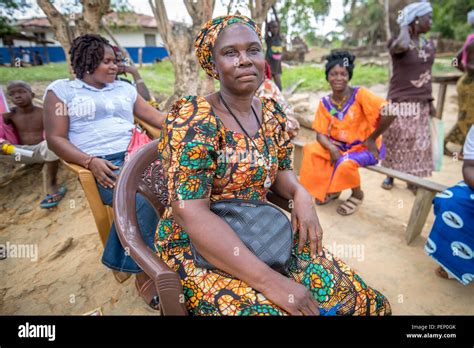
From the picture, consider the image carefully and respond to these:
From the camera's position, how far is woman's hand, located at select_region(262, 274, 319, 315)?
1185 millimetres

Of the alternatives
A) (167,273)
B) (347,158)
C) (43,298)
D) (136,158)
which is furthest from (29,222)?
(347,158)

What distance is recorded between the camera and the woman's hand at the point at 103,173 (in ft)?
7.41

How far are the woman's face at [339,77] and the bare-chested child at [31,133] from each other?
3219 mm

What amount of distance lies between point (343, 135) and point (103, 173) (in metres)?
2.43

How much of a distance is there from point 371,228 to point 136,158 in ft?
8.53

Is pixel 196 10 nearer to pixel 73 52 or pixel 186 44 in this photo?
pixel 186 44

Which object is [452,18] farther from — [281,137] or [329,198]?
[281,137]

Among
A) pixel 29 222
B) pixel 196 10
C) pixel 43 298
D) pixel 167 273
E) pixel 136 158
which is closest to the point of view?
pixel 167 273

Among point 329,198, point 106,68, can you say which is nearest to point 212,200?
point 106,68

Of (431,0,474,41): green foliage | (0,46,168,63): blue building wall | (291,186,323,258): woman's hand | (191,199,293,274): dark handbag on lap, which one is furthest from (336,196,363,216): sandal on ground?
(0,46,168,63): blue building wall

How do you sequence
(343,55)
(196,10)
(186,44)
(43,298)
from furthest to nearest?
(186,44), (196,10), (343,55), (43,298)

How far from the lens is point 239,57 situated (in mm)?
1398

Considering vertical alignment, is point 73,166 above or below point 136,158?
below

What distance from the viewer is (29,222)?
3506mm
